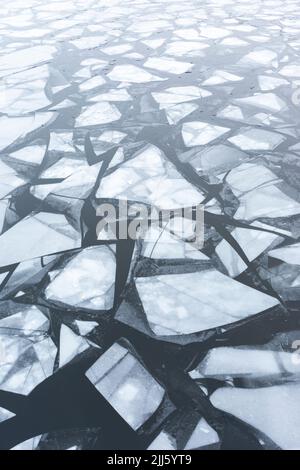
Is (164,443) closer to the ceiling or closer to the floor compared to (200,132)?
closer to the floor

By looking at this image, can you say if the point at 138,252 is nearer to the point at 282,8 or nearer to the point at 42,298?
the point at 42,298

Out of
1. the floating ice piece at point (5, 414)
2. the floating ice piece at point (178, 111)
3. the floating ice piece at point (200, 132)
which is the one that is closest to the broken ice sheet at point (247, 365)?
the floating ice piece at point (5, 414)

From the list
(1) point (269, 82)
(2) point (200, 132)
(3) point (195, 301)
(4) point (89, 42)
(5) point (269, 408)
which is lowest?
(5) point (269, 408)

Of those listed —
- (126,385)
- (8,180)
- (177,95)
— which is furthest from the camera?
(177,95)

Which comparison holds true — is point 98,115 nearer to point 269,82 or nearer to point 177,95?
point 177,95

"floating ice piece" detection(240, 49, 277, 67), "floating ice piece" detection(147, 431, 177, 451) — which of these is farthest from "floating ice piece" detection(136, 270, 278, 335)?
"floating ice piece" detection(240, 49, 277, 67)

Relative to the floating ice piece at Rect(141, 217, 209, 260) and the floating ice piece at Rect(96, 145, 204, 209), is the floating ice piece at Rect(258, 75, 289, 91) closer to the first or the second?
the floating ice piece at Rect(96, 145, 204, 209)

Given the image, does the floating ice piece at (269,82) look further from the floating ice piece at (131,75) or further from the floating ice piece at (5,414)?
the floating ice piece at (5,414)

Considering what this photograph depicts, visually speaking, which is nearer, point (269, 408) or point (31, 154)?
point (269, 408)

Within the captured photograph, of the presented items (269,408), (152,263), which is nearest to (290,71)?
(152,263)
